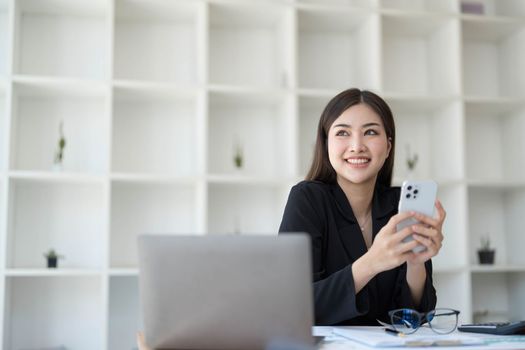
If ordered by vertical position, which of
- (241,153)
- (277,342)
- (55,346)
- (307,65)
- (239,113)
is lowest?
(55,346)

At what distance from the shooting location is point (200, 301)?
104 centimetres

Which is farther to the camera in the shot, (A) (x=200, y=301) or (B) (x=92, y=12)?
(B) (x=92, y=12)

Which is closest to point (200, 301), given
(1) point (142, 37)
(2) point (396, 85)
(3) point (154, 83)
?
(3) point (154, 83)

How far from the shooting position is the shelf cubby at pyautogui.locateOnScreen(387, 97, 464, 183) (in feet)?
11.6

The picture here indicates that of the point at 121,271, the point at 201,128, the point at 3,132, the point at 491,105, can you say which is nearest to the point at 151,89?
the point at 201,128

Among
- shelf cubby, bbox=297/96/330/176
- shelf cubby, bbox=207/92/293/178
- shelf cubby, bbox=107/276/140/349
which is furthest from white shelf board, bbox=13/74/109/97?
shelf cubby, bbox=297/96/330/176

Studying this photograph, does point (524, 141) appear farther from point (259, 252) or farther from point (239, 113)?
point (259, 252)

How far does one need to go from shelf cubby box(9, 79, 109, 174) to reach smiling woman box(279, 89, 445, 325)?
1664 mm

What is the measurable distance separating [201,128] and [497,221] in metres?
1.98

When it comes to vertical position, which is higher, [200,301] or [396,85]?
[396,85]

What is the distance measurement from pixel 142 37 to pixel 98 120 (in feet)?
1.81

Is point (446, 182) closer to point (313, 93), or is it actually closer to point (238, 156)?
point (313, 93)

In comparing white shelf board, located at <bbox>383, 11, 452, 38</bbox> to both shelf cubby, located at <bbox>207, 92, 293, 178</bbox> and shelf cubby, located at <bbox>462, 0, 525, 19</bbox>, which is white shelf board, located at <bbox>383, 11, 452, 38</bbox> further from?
A: shelf cubby, located at <bbox>207, 92, 293, 178</bbox>

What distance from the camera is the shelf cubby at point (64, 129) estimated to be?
338 cm
